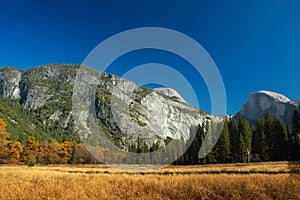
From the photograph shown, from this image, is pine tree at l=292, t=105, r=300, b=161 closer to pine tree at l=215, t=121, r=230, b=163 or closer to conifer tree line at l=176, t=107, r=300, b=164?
conifer tree line at l=176, t=107, r=300, b=164

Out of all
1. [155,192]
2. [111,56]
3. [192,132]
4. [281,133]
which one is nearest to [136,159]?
[192,132]

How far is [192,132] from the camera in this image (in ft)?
260

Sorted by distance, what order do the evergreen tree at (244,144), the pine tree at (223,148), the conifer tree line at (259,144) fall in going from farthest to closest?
the pine tree at (223,148) < the evergreen tree at (244,144) < the conifer tree line at (259,144)

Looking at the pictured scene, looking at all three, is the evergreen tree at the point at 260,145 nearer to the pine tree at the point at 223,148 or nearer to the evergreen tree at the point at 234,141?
the evergreen tree at the point at 234,141

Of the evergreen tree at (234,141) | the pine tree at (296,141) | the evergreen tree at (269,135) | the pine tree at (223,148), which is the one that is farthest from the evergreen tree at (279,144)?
the pine tree at (223,148)

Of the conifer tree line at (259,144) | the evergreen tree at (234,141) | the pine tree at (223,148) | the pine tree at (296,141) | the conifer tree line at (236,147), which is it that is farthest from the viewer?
the pine tree at (223,148)

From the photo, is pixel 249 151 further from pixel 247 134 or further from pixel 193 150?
pixel 193 150

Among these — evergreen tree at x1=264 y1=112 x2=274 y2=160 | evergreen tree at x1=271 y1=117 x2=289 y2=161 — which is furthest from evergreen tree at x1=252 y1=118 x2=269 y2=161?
evergreen tree at x1=271 y1=117 x2=289 y2=161

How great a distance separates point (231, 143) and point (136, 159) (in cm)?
4942

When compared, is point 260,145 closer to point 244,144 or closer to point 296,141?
point 244,144

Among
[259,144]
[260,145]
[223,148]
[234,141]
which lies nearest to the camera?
[260,145]

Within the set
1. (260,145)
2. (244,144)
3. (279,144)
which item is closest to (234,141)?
(244,144)

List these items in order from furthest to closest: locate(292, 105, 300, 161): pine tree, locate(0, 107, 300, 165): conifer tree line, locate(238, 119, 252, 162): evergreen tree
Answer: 1. locate(238, 119, 252, 162): evergreen tree
2. locate(0, 107, 300, 165): conifer tree line
3. locate(292, 105, 300, 161): pine tree

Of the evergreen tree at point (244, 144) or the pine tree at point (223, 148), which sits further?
the pine tree at point (223, 148)
